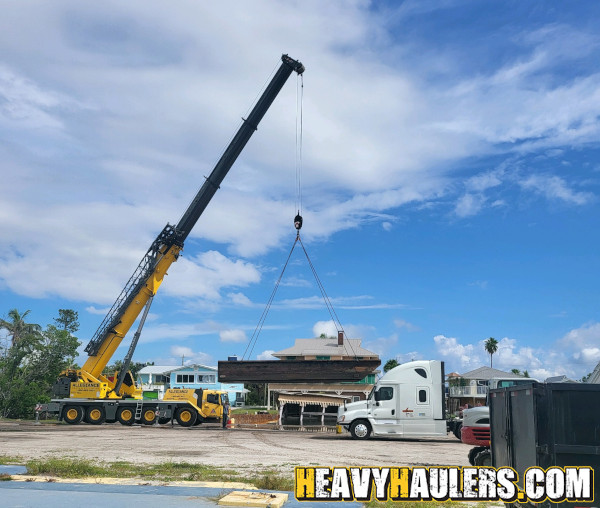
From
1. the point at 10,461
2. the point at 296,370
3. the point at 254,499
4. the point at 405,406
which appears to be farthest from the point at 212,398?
the point at 254,499

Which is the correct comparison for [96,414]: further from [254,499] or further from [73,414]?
[254,499]

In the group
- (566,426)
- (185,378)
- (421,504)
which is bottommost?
(421,504)

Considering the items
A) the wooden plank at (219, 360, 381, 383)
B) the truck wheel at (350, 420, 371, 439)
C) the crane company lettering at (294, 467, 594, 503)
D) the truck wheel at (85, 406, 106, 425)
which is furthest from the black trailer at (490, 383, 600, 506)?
the truck wheel at (85, 406, 106, 425)

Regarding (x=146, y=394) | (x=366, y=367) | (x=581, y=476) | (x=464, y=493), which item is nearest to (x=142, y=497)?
(x=464, y=493)

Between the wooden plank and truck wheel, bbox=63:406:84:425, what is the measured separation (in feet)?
24.1

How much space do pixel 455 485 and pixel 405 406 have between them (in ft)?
50.7

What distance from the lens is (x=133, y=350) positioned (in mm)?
29656

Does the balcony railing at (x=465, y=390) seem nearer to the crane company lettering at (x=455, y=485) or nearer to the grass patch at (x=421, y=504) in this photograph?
the crane company lettering at (x=455, y=485)

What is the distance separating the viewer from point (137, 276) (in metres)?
29.6

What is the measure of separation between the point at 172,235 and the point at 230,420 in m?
10.2

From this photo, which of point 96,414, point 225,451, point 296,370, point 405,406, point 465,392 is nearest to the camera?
point 225,451

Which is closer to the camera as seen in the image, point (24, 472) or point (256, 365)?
point (24, 472)

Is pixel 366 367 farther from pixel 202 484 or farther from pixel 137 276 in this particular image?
pixel 202 484

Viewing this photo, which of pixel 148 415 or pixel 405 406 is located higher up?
pixel 405 406
